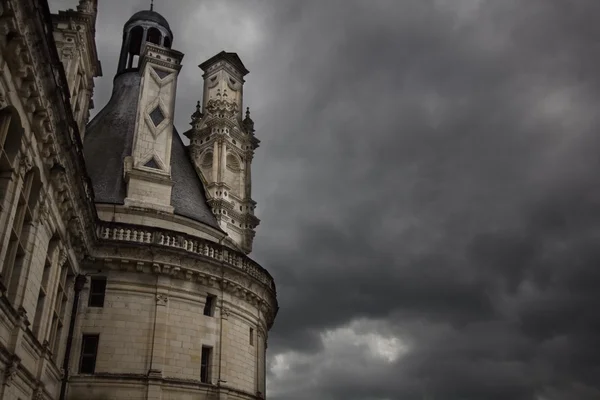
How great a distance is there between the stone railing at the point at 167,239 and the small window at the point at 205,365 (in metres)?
3.95

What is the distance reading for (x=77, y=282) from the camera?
24.2 m

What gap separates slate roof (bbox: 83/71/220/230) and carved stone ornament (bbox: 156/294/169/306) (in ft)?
19.1

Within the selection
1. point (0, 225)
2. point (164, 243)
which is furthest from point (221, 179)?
point (0, 225)

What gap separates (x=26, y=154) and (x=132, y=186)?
15.1 m

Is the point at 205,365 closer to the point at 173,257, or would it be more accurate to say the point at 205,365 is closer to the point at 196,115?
the point at 173,257

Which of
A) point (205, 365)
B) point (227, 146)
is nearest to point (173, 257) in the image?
point (205, 365)

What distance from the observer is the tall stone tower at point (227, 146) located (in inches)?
1452

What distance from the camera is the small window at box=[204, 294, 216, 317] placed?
2769 centimetres

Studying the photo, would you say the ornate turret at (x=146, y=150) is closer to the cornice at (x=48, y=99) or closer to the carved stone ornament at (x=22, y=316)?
the cornice at (x=48, y=99)

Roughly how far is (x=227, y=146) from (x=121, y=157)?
25.6ft

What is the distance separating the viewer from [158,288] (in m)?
26.2

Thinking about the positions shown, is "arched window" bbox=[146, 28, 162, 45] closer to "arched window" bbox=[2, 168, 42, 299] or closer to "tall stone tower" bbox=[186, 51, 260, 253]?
"tall stone tower" bbox=[186, 51, 260, 253]

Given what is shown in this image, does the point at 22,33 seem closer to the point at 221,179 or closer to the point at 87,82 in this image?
the point at 87,82

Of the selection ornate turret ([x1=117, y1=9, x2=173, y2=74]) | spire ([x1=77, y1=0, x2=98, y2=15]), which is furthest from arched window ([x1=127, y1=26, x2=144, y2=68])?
spire ([x1=77, y1=0, x2=98, y2=15])
